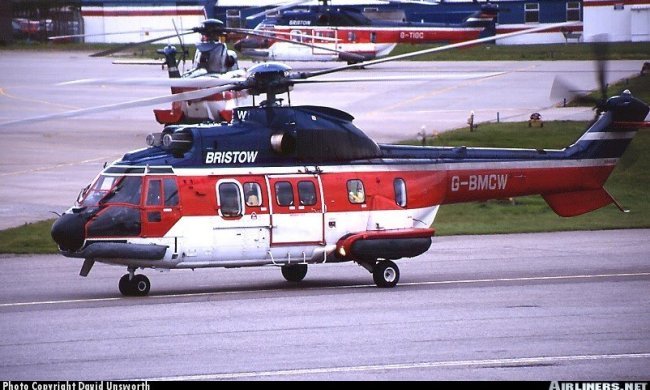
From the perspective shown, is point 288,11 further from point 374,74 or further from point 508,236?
point 508,236

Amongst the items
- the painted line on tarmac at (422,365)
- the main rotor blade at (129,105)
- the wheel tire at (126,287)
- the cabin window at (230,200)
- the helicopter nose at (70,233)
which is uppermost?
the main rotor blade at (129,105)

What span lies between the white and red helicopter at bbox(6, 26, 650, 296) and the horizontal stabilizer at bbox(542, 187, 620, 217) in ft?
0.59

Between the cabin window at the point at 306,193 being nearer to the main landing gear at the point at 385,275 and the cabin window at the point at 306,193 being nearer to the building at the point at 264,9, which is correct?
the main landing gear at the point at 385,275

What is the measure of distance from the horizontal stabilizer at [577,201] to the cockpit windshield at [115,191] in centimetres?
686

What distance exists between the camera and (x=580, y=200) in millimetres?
Answer: 20828

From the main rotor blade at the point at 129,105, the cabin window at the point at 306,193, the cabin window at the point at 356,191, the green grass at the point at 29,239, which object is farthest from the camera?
the green grass at the point at 29,239

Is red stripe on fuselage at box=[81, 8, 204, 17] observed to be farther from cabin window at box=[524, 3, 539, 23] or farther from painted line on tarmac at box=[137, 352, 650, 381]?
painted line on tarmac at box=[137, 352, 650, 381]

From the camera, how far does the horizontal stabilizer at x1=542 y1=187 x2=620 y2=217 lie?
20812mm

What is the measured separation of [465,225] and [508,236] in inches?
76.9

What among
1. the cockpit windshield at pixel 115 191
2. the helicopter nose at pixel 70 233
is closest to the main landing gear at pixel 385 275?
the cockpit windshield at pixel 115 191

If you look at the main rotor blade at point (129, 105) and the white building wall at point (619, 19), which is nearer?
the main rotor blade at point (129, 105)

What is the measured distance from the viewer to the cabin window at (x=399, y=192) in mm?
19594

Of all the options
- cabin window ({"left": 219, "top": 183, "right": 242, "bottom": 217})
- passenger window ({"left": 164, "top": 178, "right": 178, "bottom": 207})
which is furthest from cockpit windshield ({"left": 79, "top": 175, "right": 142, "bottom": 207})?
cabin window ({"left": 219, "top": 183, "right": 242, "bottom": 217})

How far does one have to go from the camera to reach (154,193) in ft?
59.2
